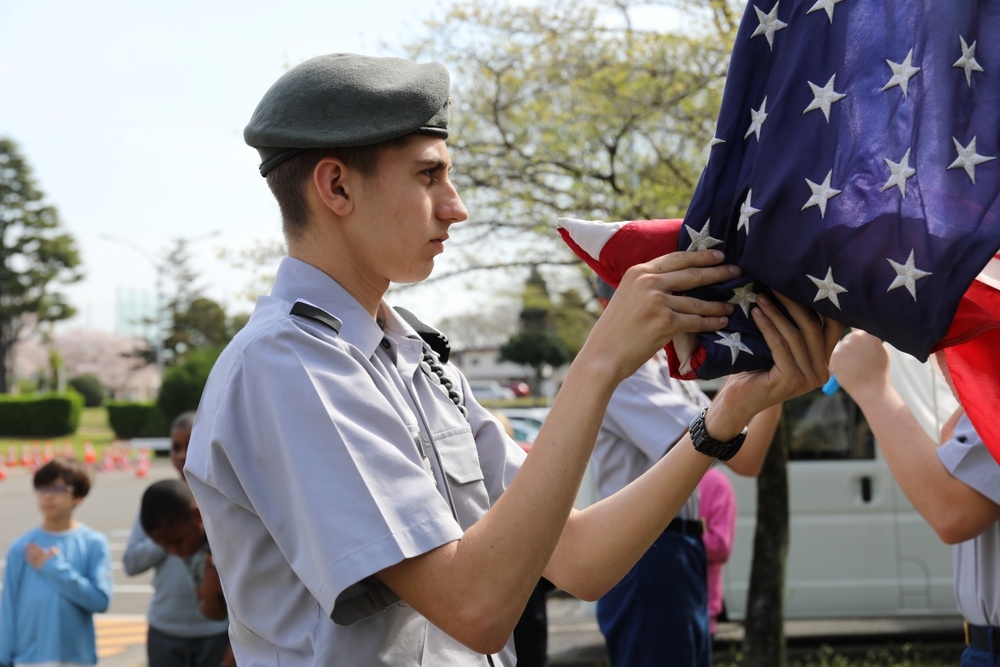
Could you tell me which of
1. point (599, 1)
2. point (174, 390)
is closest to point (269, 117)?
point (599, 1)

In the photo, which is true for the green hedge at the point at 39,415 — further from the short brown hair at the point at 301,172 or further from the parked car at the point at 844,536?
the short brown hair at the point at 301,172

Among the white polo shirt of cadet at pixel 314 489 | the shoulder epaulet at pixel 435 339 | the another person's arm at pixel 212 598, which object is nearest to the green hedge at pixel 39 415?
the another person's arm at pixel 212 598

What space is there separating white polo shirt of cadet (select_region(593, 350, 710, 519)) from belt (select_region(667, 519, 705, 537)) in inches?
0.9

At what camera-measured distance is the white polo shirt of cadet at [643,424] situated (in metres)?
3.88

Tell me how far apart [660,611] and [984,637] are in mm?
1278

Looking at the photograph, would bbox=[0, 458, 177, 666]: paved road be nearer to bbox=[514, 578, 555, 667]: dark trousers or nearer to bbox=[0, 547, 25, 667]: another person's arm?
bbox=[0, 547, 25, 667]: another person's arm

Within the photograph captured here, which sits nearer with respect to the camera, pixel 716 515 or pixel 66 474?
pixel 716 515

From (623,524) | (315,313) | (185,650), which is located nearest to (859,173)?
(623,524)

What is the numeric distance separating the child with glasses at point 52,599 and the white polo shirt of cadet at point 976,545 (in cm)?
400

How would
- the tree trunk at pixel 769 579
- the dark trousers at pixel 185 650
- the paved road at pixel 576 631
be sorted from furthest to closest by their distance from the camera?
the paved road at pixel 576 631 → the tree trunk at pixel 769 579 → the dark trousers at pixel 185 650

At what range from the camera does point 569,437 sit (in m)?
1.56

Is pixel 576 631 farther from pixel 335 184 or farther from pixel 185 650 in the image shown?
pixel 335 184

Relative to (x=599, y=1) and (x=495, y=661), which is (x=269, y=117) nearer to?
(x=495, y=661)

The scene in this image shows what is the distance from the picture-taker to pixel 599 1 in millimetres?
7004
